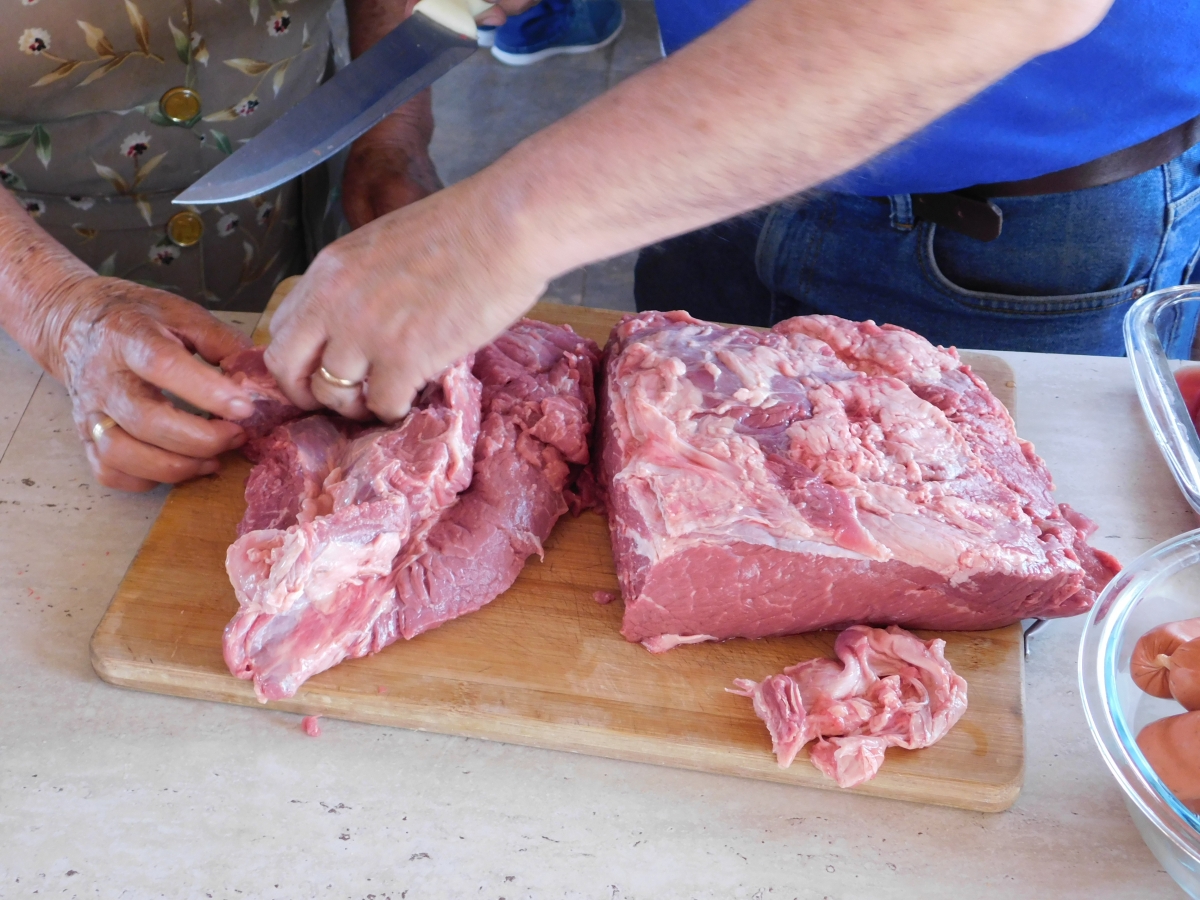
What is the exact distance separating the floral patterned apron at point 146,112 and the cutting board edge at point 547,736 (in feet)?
4.10

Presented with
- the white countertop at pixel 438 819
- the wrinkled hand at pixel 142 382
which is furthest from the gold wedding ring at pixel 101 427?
the white countertop at pixel 438 819

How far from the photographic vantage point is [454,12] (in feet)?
6.97

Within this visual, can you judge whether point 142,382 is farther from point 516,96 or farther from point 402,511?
point 516,96

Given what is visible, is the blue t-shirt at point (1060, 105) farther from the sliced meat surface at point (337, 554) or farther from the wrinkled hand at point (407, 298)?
the sliced meat surface at point (337, 554)

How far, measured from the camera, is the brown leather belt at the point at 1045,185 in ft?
7.20

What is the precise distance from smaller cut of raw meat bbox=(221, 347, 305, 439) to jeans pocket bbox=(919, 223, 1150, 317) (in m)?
1.51

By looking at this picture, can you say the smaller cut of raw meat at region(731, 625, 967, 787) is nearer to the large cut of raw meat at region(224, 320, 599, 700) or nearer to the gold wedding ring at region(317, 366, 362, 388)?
the large cut of raw meat at region(224, 320, 599, 700)

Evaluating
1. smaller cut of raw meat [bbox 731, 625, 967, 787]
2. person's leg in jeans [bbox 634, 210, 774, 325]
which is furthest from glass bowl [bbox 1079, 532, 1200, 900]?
person's leg in jeans [bbox 634, 210, 774, 325]

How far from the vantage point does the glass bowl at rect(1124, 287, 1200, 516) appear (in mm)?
2102

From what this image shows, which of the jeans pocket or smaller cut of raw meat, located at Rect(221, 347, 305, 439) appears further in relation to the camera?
the jeans pocket

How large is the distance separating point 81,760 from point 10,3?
1.60 metres

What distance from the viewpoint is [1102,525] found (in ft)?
7.27

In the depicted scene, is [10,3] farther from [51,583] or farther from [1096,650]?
[1096,650]

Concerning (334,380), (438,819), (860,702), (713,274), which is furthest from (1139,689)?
(713,274)
